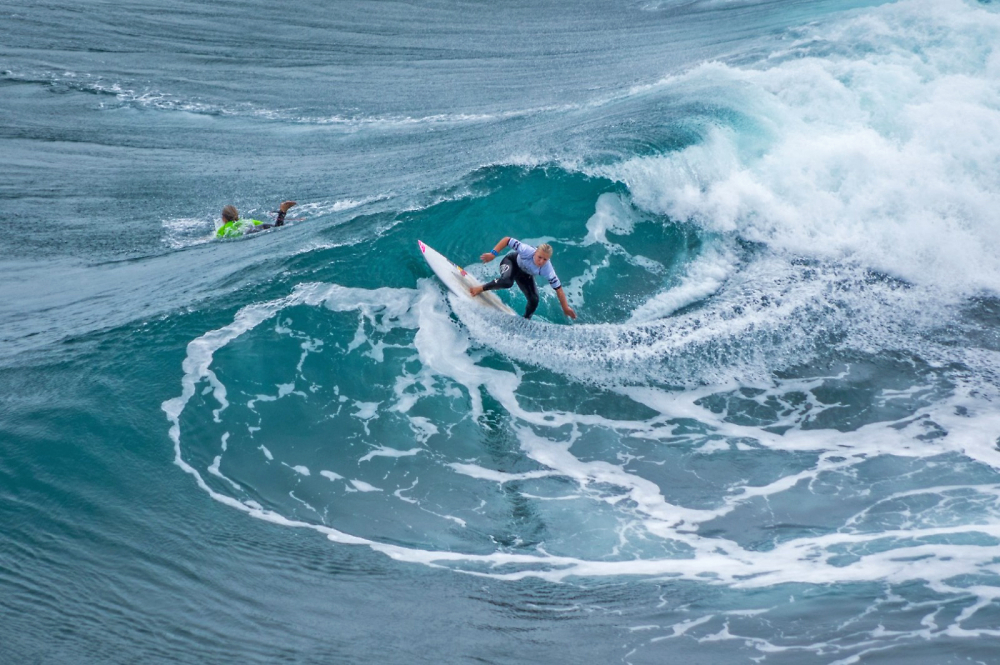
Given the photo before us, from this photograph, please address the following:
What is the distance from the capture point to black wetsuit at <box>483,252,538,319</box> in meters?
13.0

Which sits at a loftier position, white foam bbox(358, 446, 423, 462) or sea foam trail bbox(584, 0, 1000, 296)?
sea foam trail bbox(584, 0, 1000, 296)

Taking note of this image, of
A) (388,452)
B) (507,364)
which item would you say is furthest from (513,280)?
(388,452)

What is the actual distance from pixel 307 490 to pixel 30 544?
10.5ft

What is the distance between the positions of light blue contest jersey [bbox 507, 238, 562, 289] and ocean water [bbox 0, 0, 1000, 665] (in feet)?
3.33

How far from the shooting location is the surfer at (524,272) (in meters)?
12.8

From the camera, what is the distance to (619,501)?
10.4m

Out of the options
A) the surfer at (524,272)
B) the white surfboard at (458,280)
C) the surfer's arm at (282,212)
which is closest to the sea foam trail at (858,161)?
the surfer at (524,272)

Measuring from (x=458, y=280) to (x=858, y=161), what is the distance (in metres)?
10.1

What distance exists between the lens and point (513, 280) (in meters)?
13.1

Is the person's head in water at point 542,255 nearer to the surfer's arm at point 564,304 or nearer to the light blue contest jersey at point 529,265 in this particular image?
the light blue contest jersey at point 529,265

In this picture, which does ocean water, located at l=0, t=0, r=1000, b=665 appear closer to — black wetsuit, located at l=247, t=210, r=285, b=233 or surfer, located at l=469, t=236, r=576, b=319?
black wetsuit, located at l=247, t=210, r=285, b=233

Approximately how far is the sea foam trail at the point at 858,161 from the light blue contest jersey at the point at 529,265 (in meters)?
4.56

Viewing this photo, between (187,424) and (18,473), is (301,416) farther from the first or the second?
(18,473)

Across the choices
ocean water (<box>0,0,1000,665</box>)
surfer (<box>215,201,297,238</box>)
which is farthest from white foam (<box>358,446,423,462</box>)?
surfer (<box>215,201,297,238</box>)
